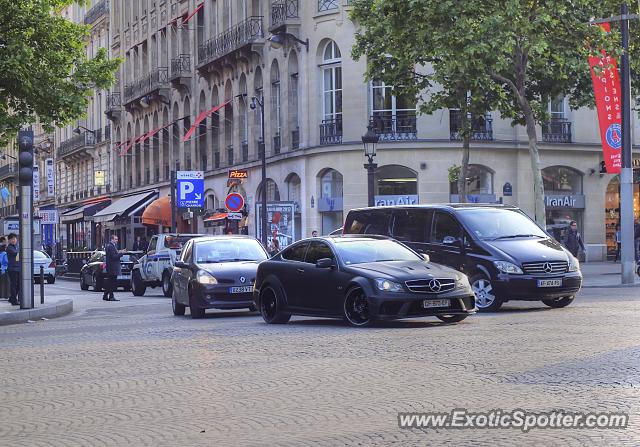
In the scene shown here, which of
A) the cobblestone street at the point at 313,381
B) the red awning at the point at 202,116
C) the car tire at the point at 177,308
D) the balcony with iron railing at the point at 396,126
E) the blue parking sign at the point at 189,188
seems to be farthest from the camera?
the red awning at the point at 202,116

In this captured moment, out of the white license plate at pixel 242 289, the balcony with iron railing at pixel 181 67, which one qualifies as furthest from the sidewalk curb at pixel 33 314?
the balcony with iron railing at pixel 181 67

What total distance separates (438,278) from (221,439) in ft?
31.4

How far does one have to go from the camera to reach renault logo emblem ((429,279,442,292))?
57.3 ft

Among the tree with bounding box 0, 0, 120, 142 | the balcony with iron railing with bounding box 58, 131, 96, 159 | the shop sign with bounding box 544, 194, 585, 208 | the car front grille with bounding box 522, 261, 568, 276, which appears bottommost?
the car front grille with bounding box 522, 261, 568, 276

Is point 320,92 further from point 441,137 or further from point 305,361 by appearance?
point 305,361

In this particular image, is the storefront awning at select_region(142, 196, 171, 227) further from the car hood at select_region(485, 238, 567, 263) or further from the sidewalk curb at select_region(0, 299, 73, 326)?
the car hood at select_region(485, 238, 567, 263)

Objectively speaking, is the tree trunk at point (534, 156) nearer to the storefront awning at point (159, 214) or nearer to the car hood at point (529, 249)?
the car hood at point (529, 249)

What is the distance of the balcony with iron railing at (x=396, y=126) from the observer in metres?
46.8

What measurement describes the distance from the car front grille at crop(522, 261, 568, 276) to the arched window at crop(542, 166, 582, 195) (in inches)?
1142

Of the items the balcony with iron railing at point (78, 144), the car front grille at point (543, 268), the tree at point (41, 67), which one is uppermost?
the balcony with iron railing at point (78, 144)

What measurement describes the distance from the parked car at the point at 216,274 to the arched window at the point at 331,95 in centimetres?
2399

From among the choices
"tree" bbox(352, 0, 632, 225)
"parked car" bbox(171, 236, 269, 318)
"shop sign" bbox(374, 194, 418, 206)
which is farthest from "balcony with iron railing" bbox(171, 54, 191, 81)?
"parked car" bbox(171, 236, 269, 318)

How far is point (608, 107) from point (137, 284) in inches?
597

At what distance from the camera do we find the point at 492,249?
21125 mm
